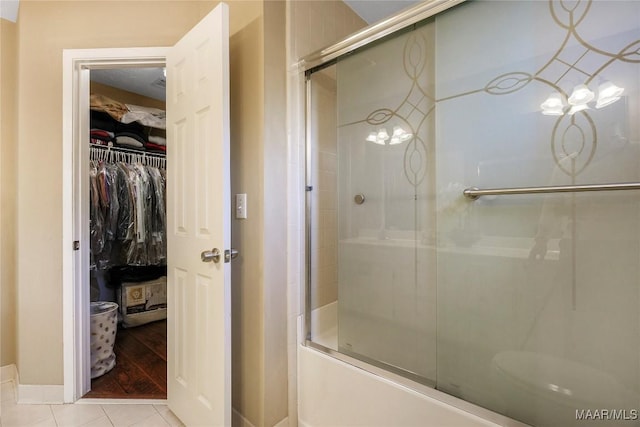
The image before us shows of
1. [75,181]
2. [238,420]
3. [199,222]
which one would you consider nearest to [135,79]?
[75,181]

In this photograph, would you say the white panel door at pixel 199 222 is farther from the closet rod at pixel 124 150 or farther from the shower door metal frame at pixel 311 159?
the closet rod at pixel 124 150

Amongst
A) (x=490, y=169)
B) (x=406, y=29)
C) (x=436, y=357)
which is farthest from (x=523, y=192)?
(x=406, y=29)

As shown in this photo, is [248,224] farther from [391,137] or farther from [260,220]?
[391,137]

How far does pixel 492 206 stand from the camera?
45.6 inches

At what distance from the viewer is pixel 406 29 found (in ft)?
4.45

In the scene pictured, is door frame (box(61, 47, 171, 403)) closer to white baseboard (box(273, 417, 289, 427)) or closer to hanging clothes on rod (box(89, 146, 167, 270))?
hanging clothes on rod (box(89, 146, 167, 270))

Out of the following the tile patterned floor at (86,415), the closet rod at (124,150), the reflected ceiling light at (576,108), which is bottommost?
the tile patterned floor at (86,415)

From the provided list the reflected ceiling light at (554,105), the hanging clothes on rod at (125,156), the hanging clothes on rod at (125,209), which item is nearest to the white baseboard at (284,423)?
the reflected ceiling light at (554,105)

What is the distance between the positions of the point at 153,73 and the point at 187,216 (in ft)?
6.23

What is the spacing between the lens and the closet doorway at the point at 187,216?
1282 millimetres

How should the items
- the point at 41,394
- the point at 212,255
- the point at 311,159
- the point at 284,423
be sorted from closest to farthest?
1. the point at 212,255
2. the point at 284,423
3. the point at 311,159
4. the point at 41,394

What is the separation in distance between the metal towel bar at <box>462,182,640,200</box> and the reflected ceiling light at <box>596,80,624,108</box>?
266 millimetres

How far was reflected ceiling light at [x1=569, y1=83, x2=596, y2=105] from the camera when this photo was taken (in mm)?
974

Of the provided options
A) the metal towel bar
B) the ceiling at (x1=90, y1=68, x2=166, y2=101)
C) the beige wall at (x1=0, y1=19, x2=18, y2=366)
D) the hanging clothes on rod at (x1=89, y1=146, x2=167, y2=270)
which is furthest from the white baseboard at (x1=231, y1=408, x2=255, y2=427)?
the ceiling at (x1=90, y1=68, x2=166, y2=101)
